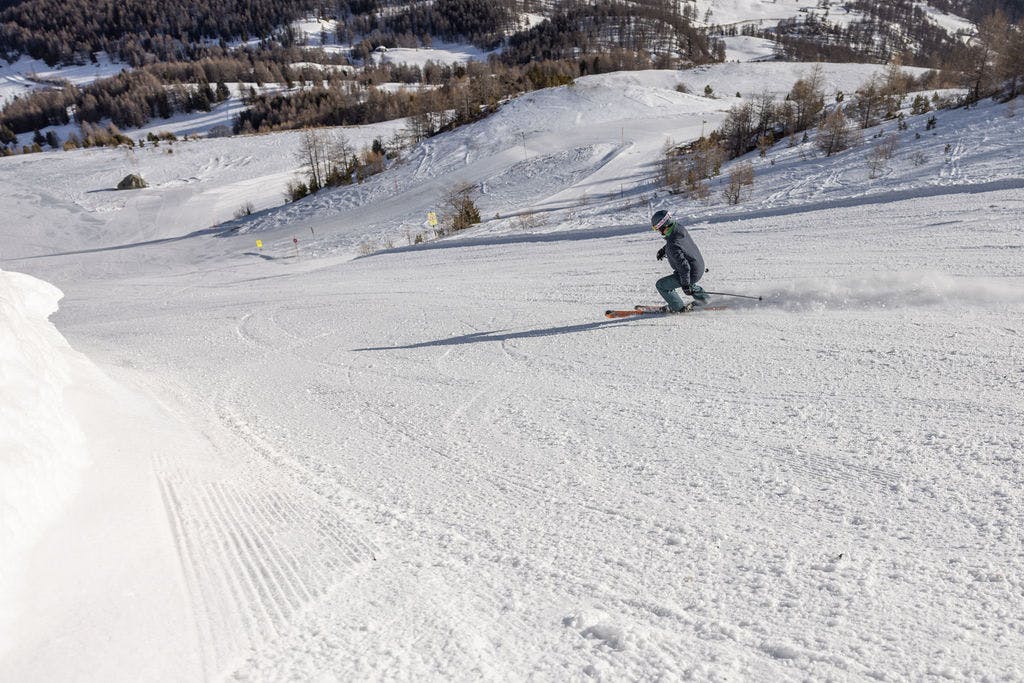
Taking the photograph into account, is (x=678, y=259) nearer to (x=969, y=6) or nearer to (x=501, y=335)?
(x=501, y=335)

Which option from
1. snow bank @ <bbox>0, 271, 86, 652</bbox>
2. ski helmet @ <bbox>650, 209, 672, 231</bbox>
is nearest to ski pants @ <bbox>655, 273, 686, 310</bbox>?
ski helmet @ <bbox>650, 209, 672, 231</bbox>

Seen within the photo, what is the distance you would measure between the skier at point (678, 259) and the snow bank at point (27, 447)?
651cm

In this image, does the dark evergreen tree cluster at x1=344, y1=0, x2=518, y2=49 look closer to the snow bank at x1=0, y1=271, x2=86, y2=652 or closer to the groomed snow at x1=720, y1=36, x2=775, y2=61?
the groomed snow at x1=720, y1=36, x2=775, y2=61

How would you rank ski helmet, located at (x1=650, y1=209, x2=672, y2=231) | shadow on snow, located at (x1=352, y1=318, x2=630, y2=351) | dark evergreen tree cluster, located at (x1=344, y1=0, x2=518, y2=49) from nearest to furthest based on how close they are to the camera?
ski helmet, located at (x1=650, y1=209, x2=672, y2=231), shadow on snow, located at (x1=352, y1=318, x2=630, y2=351), dark evergreen tree cluster, located at (x1=344, y1=0, x2=518, y2=49)

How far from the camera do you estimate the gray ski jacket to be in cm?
744

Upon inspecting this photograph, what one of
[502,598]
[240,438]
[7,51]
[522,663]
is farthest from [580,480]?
[7,51]

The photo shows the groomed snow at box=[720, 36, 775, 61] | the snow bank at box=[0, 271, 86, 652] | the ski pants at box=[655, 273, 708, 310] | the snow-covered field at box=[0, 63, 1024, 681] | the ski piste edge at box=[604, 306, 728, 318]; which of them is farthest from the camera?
the groomed snow at box=[720, 36, 775, 61]

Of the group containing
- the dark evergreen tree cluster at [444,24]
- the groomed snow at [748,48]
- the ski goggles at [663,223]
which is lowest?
the ski goggles at [663,223]

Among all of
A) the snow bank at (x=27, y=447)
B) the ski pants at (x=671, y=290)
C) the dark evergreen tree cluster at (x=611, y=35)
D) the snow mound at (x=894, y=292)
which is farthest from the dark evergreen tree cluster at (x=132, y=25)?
the snow mound at (x=894, y=292)

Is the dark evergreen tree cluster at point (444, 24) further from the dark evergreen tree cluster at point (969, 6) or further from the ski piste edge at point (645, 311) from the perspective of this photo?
the ski piste edge at point (645, 311)

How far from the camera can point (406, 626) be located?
9.14 feet

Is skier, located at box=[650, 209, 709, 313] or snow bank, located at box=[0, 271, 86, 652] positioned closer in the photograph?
snow bank, located at box=[0, 271, 86, 652]

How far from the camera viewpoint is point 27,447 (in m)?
3.52

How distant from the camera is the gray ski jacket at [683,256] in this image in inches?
293
